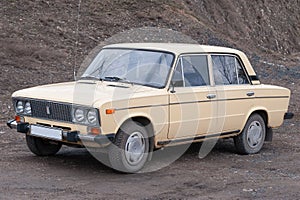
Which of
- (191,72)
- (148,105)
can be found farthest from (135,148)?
(191,72)

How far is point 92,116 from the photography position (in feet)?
23.9

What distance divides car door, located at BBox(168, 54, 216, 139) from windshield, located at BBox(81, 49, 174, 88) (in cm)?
18

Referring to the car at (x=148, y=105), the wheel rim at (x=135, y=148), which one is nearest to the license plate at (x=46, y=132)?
the car at (x=148, y=105)

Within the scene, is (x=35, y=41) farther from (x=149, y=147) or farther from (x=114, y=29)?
(x=149, y=147)

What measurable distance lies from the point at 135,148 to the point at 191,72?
5.06 feet

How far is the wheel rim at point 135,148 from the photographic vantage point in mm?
7598

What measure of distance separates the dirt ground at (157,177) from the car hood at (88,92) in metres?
0.94

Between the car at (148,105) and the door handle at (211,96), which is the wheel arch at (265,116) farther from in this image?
the door handle at (211,96)

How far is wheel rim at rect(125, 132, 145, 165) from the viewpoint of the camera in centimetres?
760

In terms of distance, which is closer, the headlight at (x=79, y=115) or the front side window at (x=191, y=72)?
the headlight at (x=79, y=115)

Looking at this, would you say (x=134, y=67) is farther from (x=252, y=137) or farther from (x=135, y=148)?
(x=252, y=137)

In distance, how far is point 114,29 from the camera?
1980 cm

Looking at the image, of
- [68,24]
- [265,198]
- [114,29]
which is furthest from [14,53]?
[265,198]

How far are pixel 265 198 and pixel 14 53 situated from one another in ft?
35.8
